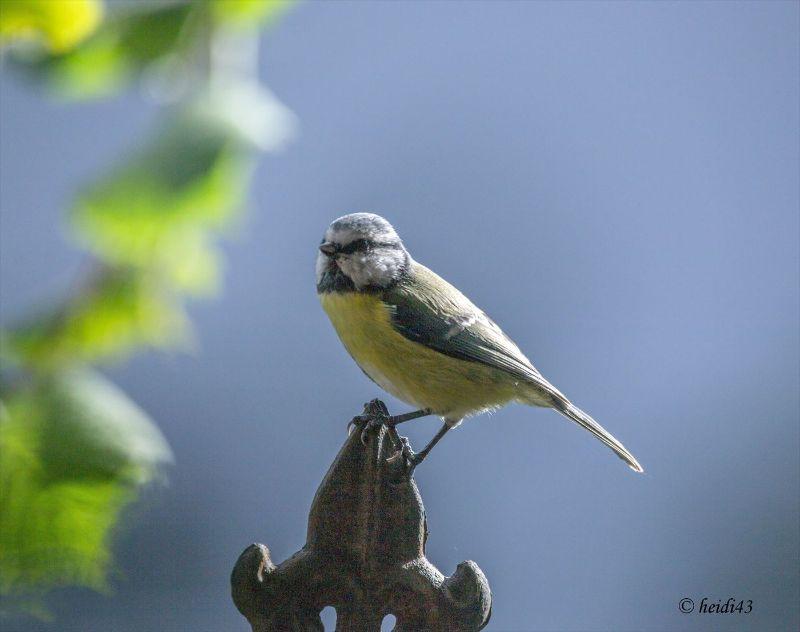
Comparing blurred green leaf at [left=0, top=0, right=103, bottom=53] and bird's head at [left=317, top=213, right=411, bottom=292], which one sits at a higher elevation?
bird's head at [left=317, top=213, right=411, bottom=292]

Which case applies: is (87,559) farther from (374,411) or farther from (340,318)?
(340,318)

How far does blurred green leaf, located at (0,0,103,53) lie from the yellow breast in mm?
1388

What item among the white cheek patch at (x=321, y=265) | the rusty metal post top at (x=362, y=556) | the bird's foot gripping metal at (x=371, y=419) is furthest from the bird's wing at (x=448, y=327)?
the rusty metal post top at (x=362, y=556)

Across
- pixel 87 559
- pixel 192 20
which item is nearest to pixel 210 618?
pixel 87 559

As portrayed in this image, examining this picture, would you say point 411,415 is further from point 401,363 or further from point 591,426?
point 591,426

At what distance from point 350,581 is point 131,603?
1086 mm

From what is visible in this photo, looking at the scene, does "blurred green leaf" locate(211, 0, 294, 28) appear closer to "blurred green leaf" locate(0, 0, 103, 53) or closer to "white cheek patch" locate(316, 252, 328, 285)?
"blurred green leaf" locate(0, 0, 103, 53)

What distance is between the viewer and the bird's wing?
172 centimetres

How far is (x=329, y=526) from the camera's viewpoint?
108 centimetres

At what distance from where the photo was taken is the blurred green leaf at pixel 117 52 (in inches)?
9.6

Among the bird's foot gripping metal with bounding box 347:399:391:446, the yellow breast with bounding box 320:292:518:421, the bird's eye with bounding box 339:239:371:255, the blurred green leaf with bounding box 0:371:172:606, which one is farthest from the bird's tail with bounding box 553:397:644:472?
the blurred green leaf with bounding box 0:371:172:606

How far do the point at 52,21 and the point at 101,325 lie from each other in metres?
0.10

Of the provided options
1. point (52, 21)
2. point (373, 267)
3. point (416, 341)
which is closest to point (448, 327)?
point (416, 341)

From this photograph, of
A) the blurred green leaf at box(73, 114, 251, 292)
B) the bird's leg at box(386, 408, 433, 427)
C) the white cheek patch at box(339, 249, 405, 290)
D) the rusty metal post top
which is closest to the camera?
the blurred green leaf at box(73, 114, 251, 292)
